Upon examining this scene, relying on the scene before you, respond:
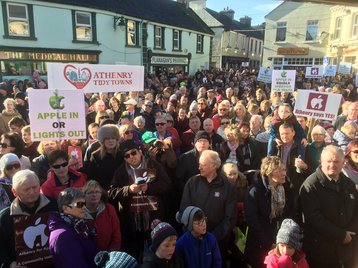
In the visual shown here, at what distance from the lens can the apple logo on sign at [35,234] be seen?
261 cm

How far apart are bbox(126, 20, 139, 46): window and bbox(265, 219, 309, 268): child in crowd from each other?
19.1m

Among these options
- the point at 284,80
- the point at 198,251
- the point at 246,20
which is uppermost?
the point at 246,20

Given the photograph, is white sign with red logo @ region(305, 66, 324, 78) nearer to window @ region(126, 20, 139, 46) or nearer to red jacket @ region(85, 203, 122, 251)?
window @ region(126, 20, 139, 46)

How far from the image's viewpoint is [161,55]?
908 inches

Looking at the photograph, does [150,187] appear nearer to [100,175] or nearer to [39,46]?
[100,175]

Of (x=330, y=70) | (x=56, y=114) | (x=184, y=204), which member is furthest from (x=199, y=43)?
(x=184, y=204)

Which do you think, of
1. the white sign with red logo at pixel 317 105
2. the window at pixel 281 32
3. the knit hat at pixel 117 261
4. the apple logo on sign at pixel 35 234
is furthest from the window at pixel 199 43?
the knit hat at pixel 117 261

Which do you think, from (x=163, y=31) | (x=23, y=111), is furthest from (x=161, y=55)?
(x=23, y=111)

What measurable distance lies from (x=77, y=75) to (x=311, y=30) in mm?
28435

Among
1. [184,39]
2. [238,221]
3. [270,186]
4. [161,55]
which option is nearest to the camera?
Answer: [270,186]

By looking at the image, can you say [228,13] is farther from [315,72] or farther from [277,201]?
[277,201]

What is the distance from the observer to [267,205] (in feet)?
10.3

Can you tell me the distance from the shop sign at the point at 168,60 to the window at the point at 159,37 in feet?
2.95

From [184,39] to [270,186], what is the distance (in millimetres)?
24320
